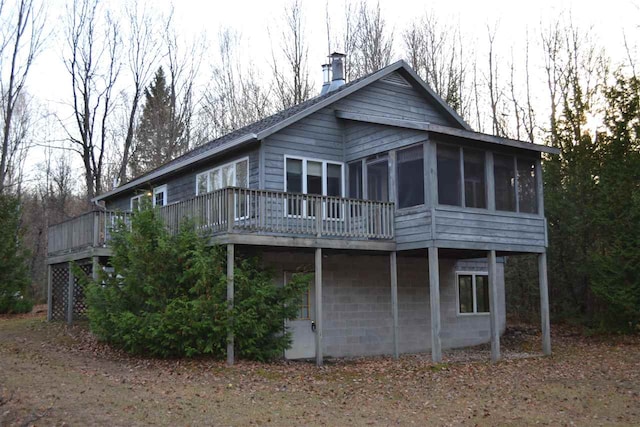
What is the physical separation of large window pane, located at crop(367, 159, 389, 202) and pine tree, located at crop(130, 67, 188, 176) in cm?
2163

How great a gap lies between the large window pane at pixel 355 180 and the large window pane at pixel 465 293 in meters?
4.92

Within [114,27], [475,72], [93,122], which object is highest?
[114,27]

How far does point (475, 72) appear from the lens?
118 ft

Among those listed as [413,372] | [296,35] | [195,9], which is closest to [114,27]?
[195,9]

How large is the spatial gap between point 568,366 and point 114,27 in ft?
93.1

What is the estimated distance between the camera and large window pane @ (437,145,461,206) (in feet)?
53.4

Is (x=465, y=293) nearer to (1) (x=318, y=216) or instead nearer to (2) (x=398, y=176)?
(2) (x=398, y=176)

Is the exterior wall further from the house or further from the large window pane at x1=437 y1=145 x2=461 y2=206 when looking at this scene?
the large window pane at x1=437 y1=145 x2=461 y2=206

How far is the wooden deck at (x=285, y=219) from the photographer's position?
48.4 ft

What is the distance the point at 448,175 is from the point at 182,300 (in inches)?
276

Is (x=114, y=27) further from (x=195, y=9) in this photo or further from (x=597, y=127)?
(x=597, y=127)

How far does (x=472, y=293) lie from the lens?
21.2 m

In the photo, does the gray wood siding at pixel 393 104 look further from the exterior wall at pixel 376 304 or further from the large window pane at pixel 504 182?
the exterior wall at pixel 376 304

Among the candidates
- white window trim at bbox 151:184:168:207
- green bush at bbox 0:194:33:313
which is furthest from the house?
green bush at bbox 0:194:33:313
